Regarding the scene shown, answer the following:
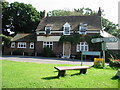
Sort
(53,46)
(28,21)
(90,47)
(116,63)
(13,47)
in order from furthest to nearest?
1. (28,21)
2. (13,47)
3. (53,46)
4. (90,47)
5. (116,63)

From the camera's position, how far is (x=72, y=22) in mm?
27281

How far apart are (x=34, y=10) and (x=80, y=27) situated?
2165cm

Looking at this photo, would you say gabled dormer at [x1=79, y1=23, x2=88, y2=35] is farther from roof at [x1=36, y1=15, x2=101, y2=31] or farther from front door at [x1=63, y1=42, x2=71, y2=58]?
front door at [x1=63, y1=42, x2=71, y2=58]

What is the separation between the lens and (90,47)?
23.9 meters

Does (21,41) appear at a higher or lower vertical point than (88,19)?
lower

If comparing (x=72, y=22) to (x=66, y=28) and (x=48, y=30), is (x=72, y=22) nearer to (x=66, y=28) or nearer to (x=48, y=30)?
(x=66, y=28)

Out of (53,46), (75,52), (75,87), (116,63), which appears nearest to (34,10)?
(53,46)

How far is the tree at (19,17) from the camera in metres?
39.1

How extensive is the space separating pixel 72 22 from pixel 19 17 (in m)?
19.9

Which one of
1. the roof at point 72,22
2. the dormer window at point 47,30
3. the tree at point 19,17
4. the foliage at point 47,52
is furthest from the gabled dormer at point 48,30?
the tree at point 19,17

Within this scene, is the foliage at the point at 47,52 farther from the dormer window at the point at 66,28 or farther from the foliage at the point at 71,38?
the dormer window at the point at 66,28

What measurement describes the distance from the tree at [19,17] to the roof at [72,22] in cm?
1150

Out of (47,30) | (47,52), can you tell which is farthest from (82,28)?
(47,52)

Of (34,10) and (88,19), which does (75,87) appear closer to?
(88,19)
